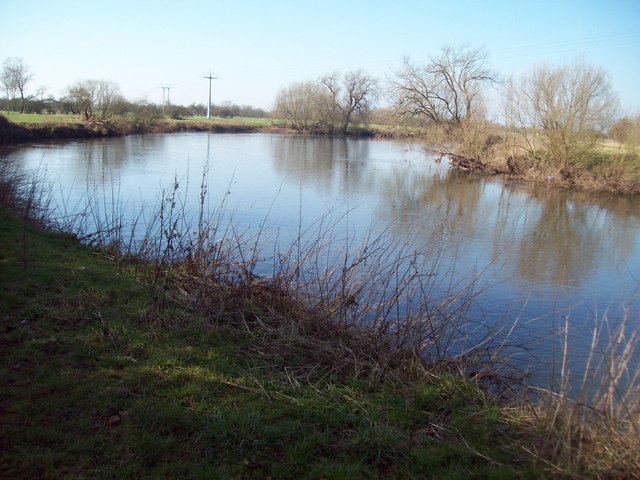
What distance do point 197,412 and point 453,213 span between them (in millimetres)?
11977

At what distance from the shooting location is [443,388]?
144 inches

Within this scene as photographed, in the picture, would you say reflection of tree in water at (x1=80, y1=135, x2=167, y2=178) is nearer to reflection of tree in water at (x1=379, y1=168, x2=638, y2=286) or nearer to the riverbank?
reflection of tree in water at (x1=379, y1=168, x2=638, y2=286)

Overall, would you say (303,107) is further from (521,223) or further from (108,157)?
(521,223)

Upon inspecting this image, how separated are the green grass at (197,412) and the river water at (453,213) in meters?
1.66

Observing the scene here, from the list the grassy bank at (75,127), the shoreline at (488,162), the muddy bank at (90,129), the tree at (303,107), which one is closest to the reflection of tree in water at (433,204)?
the shoreline at (488,162)

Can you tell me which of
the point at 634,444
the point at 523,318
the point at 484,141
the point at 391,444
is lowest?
the point at 523,318

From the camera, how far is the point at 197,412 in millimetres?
3023

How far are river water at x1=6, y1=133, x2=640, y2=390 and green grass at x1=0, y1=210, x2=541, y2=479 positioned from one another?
5.43 feet

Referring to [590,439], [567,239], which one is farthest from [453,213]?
[590,439]

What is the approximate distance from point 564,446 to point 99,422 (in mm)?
2604

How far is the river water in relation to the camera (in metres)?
7.23

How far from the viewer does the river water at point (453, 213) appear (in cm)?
723

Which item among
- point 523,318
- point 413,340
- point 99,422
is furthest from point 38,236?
point 523,318

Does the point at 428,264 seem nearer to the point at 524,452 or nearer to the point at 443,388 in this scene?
the point at 443,388
